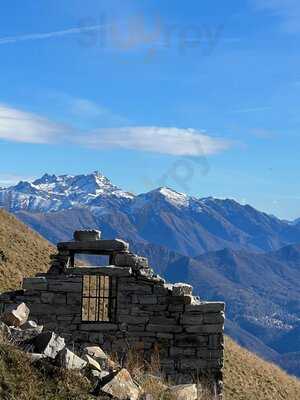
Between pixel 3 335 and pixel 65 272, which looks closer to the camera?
pixel 3 335

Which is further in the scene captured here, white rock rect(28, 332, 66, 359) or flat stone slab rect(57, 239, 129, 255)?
flat stone slab rect(57, 239, 129, 255)

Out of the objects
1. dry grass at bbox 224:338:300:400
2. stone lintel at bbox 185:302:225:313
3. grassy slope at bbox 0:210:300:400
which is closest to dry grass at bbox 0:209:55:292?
grassy slope at bbox 0:210:300:400

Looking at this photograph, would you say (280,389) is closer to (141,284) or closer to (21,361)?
(141,284)

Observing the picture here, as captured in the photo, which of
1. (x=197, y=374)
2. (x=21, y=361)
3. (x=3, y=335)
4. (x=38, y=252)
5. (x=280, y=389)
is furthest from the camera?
(x=38, y=252)

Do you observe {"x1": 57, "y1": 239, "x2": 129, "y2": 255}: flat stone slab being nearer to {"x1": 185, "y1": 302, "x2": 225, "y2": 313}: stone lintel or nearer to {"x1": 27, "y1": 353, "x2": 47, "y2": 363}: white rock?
{"x1": 185, "y1": 302, "x2": 225, "y2": 313}: stone lintel

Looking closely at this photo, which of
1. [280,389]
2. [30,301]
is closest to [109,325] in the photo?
[30,301]

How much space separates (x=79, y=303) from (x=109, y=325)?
123 cm

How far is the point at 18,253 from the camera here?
4569 centimetres

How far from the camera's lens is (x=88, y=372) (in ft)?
30.1

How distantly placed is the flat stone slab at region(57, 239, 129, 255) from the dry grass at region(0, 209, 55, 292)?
53.2 feet

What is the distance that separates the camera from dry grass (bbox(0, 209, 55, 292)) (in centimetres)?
3941

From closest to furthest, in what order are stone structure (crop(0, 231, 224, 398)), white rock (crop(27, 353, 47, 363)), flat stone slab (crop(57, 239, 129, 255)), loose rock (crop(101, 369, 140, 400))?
1. loose rock (crop(101, 369, 140, 400))
2. white rock (crop(27, 353, 47, 363))
3. stone structure (crop(0, 231, 224, 398))
4. flat stone slab (crop(57, 239, 129, 255))

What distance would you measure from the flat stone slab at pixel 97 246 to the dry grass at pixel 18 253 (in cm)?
1622

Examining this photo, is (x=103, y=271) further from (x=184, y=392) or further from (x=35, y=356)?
(x=35, y=356)
